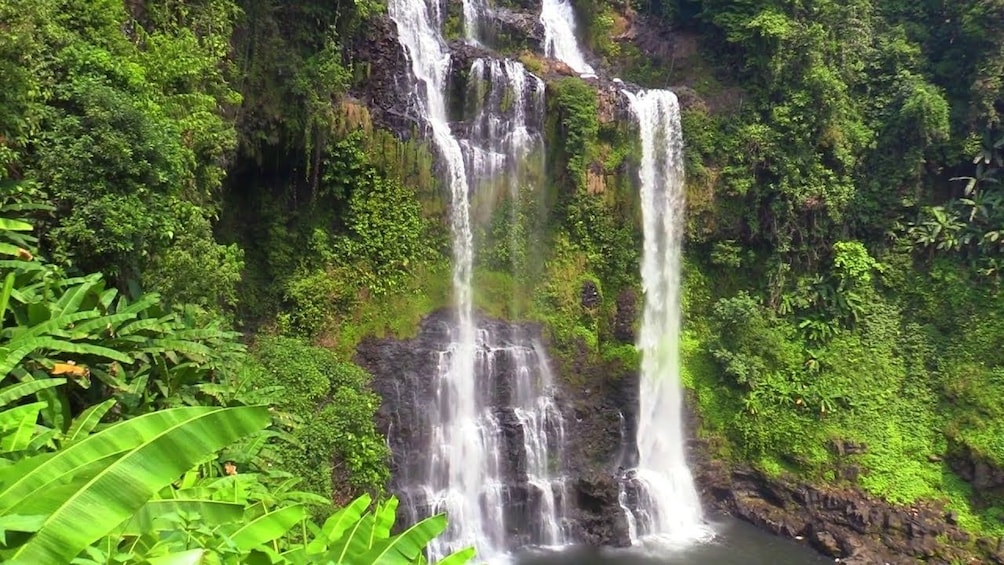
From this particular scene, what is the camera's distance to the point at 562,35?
65.9ft

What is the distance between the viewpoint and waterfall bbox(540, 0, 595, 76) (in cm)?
1950

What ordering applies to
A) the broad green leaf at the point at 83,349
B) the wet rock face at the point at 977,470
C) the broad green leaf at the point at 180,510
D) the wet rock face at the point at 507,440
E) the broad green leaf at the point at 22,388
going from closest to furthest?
1. the broad green leaf at the point at 180,510
2. the broad green leaf at the point at 22,388
3. the broad green leaf at the point at 83,349
4. the wet rock face at the point at 507,440
5. the wet rock face at the point at 977,470

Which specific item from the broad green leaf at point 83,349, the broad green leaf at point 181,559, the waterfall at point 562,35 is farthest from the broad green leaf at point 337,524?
the waterfall at point 562,35

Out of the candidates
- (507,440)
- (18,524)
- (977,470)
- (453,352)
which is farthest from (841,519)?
(18,524)

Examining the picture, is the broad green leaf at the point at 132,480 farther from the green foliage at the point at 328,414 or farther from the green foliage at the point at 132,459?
the green foliage at the point at 328,414

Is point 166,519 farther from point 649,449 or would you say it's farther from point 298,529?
point 649,449

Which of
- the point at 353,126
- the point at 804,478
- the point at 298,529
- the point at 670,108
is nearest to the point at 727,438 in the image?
the point at 804,478

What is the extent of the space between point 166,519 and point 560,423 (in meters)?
12.8

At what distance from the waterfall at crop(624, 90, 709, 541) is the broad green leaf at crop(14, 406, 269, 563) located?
1448 centimetres

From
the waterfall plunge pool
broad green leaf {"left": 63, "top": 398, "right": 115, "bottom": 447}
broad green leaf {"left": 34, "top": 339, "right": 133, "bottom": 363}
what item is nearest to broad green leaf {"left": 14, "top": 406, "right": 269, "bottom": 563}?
broad green leaf {"left": 63, "top": 398, "right": 115, "bottom": 447}

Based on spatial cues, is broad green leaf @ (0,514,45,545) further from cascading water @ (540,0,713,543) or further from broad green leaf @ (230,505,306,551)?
cascading water @ (540,0,713,543)

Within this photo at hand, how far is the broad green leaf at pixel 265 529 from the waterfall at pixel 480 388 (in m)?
10.0

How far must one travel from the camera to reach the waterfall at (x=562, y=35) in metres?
19.5

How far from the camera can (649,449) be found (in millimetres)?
16109
